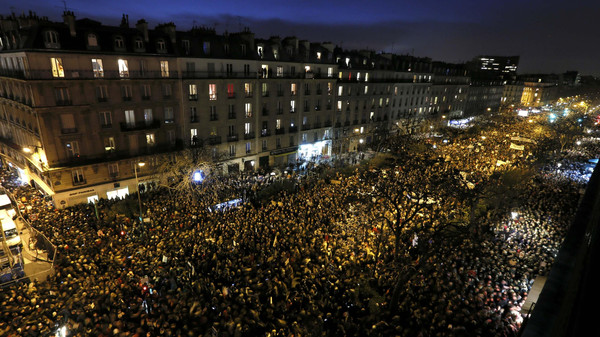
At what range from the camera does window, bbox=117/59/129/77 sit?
27091 millimetres

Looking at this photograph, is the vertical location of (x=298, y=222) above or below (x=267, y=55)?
below

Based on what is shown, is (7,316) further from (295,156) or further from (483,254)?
(295,156)

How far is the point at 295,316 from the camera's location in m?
14.1

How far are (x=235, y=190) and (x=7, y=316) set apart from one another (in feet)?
57.3

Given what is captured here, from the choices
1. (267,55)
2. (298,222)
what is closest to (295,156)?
(267,55)

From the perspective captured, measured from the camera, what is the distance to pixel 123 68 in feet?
89.8

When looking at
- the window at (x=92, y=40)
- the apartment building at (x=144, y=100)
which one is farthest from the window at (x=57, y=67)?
the window at (x=92, y=40)

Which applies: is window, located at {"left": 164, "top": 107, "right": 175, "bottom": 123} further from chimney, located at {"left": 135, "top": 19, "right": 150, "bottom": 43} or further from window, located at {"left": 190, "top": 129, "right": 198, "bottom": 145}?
chimney, located at {"left": 135, "top": 19, "right": 150, "bottom": 43}

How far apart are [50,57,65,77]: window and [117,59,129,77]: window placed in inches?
164

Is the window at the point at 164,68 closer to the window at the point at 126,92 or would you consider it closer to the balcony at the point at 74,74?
the balcony at the point at 74,74

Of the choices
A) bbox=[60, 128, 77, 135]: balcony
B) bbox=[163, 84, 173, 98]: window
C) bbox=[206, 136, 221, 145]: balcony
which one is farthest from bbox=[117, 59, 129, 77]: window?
bbox=[206, 136, 221, 145]: balcony

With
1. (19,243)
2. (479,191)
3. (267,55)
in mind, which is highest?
(267,55)

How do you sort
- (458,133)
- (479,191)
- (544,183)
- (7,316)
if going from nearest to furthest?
(7,316), (479,191), (544,183), (458,133)

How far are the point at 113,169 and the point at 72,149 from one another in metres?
3.63
